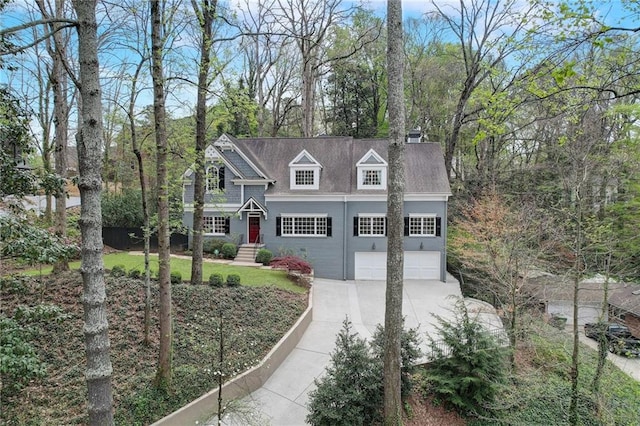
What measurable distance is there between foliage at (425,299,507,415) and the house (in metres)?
10.1

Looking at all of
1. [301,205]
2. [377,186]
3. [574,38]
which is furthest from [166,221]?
[377,186]

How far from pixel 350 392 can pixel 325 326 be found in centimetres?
547

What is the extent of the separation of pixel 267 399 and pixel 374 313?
6.82 m

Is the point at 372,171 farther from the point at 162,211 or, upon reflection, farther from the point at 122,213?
the point at 122,213

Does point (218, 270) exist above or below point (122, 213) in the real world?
below

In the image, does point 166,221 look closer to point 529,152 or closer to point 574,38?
point 574,38

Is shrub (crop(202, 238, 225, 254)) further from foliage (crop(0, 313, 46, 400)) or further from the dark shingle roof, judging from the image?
foliage (crop(0, 313, 46, 400))

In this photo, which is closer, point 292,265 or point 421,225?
point 292,265

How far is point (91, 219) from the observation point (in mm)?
3268

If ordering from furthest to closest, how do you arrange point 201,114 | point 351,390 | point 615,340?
point 615,340, point 201,114, point 351,390

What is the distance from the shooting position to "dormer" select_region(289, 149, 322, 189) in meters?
18.9

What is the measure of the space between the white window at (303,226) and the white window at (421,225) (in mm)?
4562

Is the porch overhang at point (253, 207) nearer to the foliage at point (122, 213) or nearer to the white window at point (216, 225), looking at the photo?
the white window at point (216, 225)

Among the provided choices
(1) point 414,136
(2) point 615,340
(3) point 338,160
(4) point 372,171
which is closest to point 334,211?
(4) point 372,171
